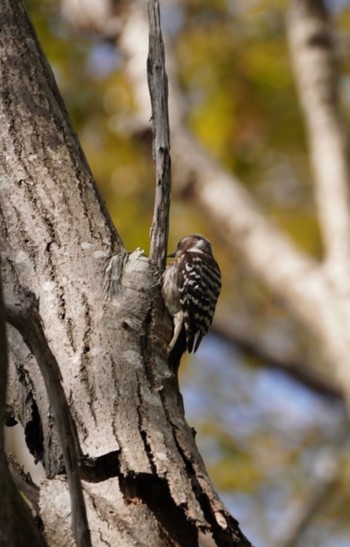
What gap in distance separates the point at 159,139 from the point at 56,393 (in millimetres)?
1655

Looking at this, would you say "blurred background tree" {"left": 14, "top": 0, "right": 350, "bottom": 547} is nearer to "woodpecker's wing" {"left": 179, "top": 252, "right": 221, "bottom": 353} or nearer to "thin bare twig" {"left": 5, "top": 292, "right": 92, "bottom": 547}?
"woodpecker's wing" {"left": 179, "top": 252, "right": 221, "bottom": 353}

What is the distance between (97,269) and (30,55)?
110 centimetres

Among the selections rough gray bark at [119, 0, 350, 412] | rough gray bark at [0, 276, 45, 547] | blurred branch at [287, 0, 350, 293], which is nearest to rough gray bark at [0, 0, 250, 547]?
rough gray bark at [0, 276, 45, 547]

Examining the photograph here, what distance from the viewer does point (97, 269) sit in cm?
328

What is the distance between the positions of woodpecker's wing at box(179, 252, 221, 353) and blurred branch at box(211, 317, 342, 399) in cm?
219

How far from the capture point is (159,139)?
3756 millimetres

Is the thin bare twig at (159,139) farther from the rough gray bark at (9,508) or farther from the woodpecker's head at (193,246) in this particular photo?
the woodpecker's head at (193,246)

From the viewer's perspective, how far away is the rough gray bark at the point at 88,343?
9.00 ft

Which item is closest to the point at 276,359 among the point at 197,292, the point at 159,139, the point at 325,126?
the point at 325,126

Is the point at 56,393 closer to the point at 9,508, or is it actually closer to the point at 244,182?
the point at 9,508

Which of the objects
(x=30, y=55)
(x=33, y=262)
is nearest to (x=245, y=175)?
(x=30, y=55)

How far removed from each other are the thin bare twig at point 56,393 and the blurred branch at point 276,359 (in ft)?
19.6

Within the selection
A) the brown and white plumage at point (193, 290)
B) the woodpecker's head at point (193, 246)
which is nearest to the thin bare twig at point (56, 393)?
the brown and white plumage at point (193, 290)

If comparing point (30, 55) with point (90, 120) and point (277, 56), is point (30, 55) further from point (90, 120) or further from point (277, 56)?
point (277, 56)
